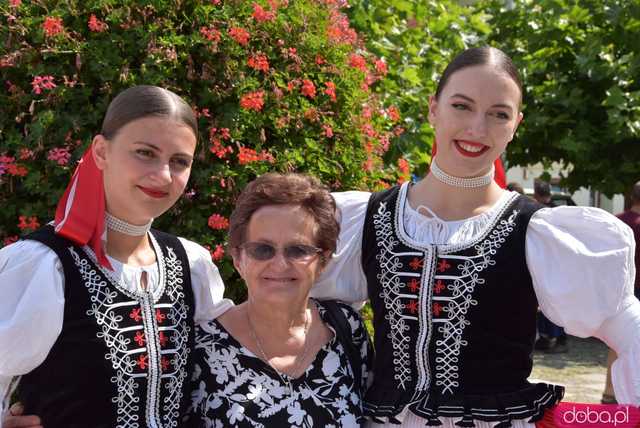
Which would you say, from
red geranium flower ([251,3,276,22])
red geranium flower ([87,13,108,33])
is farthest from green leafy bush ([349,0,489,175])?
red geranium flower ([87,13,108,33])

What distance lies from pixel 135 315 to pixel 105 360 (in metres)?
0.14

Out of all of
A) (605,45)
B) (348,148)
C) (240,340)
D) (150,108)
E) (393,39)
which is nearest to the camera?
(150,108)

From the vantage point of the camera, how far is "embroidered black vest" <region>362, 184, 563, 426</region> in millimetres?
2189

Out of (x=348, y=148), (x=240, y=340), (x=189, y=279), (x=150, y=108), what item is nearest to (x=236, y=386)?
(x=240, y=340)

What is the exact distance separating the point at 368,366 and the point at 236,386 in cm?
42

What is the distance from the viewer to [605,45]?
830 cm

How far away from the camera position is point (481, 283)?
2197 mm

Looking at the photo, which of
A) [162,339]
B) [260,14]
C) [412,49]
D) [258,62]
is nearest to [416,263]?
[162,339]

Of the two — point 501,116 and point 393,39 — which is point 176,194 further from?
point 393,39

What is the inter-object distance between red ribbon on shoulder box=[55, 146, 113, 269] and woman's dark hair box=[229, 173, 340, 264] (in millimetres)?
384

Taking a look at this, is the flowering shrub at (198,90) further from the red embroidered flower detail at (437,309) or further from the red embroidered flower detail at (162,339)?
the red embroidered flower detail at (437,309)

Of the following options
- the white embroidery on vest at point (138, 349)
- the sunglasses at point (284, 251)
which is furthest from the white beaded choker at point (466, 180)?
the white embroidery on vest at point (138, 349)

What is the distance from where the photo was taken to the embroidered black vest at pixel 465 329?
2.19 metres

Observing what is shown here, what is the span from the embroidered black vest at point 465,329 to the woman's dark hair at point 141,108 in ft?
2.29
